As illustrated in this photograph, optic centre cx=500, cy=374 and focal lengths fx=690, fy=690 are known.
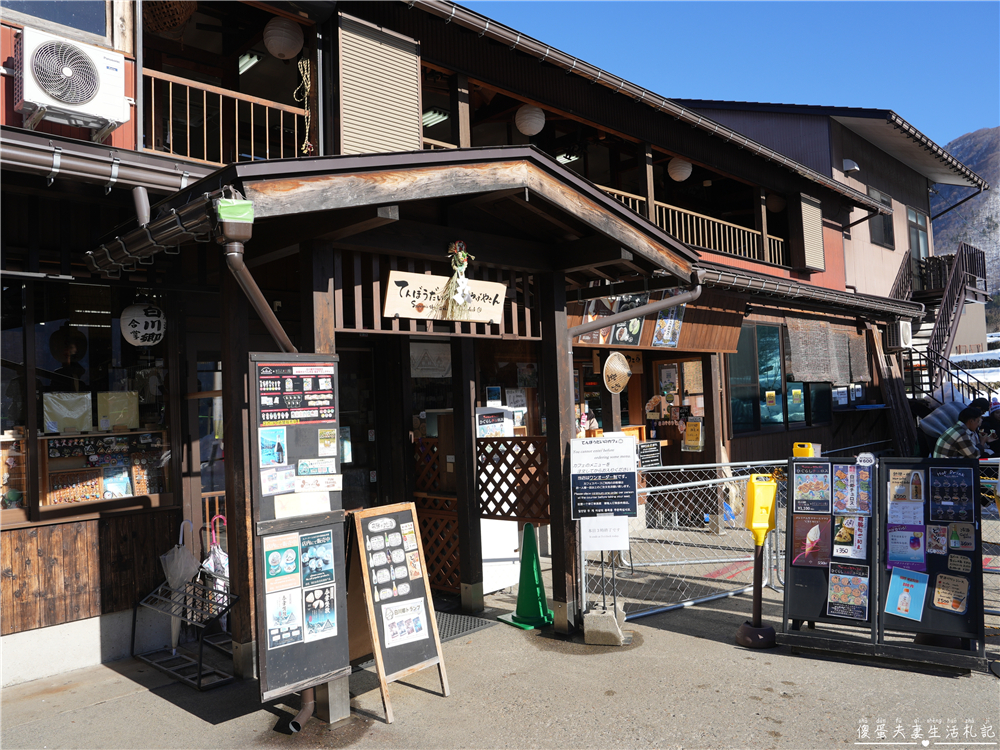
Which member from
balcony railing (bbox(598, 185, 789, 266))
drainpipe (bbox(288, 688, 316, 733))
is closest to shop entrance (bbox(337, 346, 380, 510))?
drainpipe (bbox(288, 688, 316, 733))

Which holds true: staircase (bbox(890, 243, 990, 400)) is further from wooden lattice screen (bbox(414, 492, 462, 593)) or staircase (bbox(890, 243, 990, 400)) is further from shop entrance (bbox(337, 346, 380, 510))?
shop entrance (bbox(337, 346, 380, 510))

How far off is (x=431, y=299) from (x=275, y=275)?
2.37 metres

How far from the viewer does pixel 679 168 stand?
12078mm

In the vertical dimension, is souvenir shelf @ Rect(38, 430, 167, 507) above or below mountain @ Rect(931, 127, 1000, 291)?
below

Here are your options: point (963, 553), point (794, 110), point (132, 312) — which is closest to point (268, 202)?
point (132, 312)

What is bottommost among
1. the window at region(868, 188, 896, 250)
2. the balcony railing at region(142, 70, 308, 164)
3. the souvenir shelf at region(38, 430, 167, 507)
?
the souvenir shelf at region(38, 430, 167, 507)

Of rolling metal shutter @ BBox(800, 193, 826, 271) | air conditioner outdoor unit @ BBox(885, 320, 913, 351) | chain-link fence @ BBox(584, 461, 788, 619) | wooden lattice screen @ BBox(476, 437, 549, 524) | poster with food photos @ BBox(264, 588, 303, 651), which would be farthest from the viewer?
air conditioner outdoor unit @ BBox(885, 320, 913, 351)

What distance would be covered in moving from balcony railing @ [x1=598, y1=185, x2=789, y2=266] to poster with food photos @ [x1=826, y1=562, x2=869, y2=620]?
7.26 m

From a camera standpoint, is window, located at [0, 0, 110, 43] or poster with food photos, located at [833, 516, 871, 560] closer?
window, located at [0, 0, 110, 43]

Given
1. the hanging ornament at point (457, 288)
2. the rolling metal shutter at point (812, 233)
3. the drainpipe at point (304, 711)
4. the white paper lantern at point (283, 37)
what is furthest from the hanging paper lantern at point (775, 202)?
the drainpipe at point (304, 711)

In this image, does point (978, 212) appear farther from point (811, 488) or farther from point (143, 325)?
point (143, 325)

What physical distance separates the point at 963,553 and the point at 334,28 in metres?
7.76

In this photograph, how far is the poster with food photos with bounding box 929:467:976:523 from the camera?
5379 millimetres

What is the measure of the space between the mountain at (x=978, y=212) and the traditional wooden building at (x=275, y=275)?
81502mm
